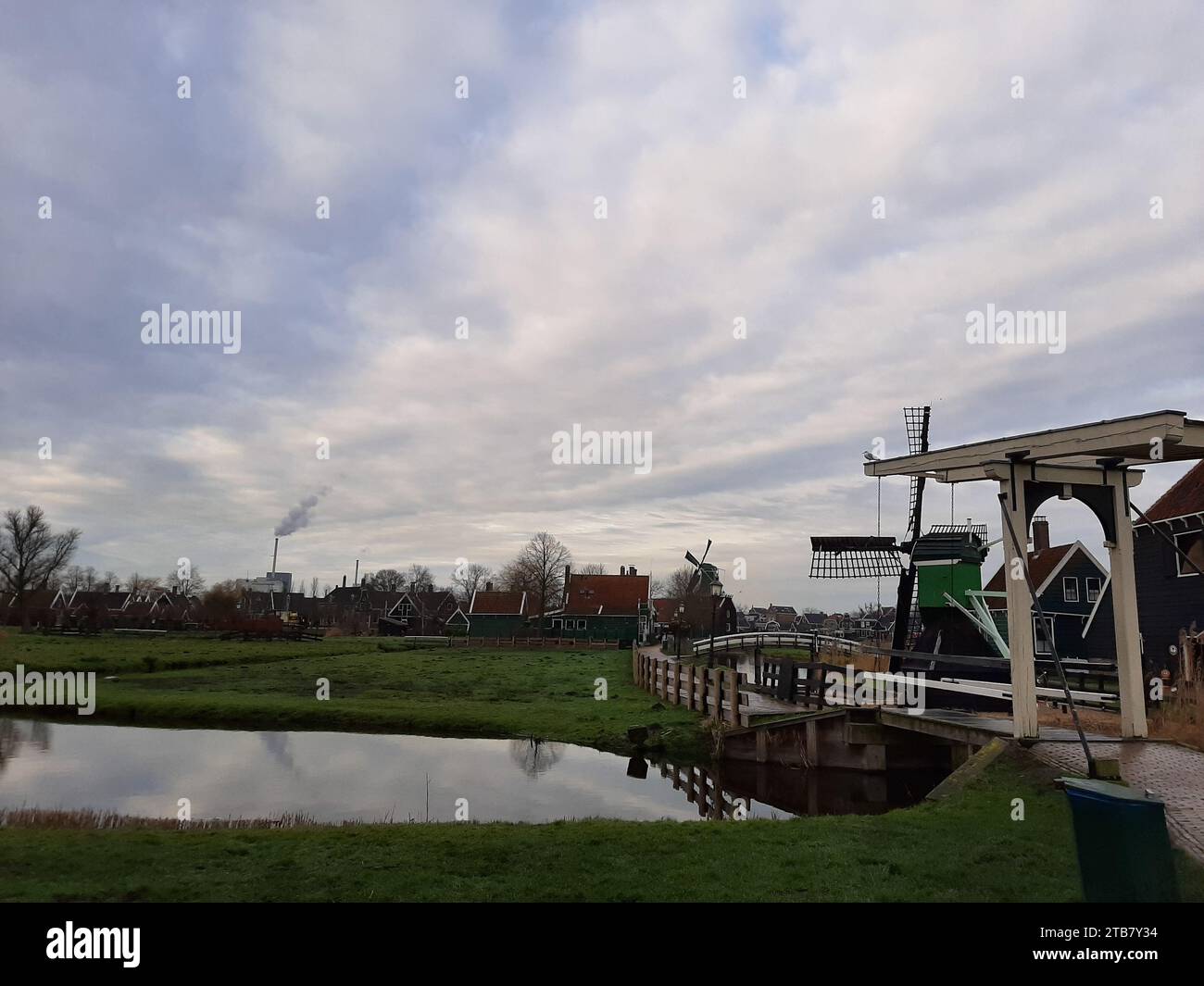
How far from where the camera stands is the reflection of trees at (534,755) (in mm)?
16938

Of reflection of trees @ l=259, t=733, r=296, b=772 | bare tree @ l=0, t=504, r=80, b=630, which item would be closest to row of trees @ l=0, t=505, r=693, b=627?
bare tree @ l=0, t=504, r=80, b=630

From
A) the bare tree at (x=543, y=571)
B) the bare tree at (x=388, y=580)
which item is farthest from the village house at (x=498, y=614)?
the bare tree at (x=388, y=580)

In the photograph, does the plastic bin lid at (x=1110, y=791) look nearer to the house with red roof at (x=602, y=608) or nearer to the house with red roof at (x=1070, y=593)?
the house with red roof at (x=1070, y=593)

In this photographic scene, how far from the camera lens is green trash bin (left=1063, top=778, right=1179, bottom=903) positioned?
5.49 m

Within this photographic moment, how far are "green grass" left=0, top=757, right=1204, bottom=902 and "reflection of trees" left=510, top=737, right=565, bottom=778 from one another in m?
7.03

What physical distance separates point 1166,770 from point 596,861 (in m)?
7.59

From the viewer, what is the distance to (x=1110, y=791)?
18.7 feet

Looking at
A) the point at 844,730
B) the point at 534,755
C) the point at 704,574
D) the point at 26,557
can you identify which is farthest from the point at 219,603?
the point at 844,730

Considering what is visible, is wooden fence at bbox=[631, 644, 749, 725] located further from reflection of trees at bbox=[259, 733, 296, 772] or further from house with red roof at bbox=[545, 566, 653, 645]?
house with red roof at bbox=[545, 566, 653, 645]

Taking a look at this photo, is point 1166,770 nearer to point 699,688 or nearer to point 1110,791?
point 1110,791

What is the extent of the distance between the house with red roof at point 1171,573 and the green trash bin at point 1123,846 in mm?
19960

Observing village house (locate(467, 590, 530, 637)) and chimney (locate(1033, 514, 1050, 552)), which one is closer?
chimney (locate(1033, 514, 1050, 552))
